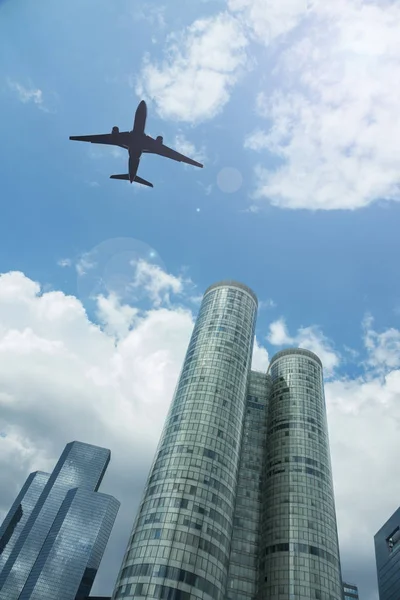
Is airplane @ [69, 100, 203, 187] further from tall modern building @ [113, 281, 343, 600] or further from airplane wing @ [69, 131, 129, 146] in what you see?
tall modern building @ [113, 281, 343, 600]

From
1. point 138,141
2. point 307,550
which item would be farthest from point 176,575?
point 138,141

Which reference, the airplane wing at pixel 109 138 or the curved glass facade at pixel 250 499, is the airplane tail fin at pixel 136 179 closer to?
the airplane wing at pixel 109 138

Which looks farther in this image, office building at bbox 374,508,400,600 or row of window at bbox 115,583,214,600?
office building at bbox 374,508,400,600

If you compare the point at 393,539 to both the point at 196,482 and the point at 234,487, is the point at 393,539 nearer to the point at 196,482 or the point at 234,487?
the point at 234,487

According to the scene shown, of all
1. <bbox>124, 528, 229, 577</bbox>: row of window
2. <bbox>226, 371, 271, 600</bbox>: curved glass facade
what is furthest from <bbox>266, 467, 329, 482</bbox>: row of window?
<bbox>124, 528, 229, 577</bbox>: row of window

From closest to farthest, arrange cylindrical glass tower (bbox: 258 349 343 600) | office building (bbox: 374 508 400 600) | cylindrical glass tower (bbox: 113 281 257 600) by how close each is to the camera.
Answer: cylindrical glass tower (bbox: 113 281 257 600), cylindrical glass tower (bbox: 258 349 343 600), office building (bbox: 374 508 400 600)

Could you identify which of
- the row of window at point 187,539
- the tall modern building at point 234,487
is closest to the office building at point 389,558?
the tall modern building at point 234,487
